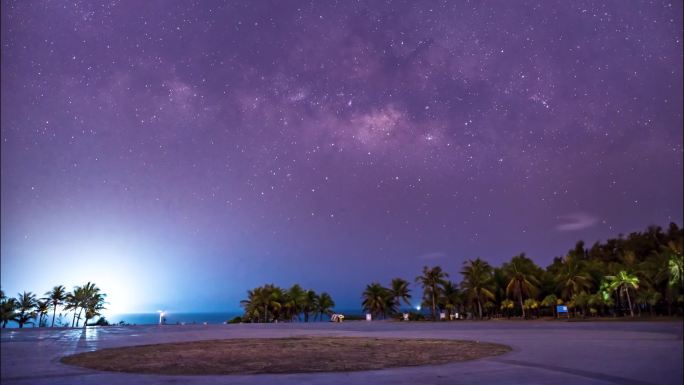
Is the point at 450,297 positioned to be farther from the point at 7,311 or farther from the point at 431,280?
the point at 7,311

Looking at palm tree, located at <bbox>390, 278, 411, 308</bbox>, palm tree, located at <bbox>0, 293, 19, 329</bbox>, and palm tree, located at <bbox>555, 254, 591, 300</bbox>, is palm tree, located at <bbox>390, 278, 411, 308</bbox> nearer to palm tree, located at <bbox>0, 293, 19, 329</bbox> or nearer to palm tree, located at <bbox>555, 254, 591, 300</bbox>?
palm tree, located at <bbox>555, 254, 591, 300</bbox>

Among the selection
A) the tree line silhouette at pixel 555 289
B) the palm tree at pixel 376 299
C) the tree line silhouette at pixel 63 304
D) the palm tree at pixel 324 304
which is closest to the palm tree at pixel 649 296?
the tree line silhouette at pixel 555 289

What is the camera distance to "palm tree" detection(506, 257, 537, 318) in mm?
70125

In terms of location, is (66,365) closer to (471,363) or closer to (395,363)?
(395,363)

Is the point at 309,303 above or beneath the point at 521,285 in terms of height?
beneath

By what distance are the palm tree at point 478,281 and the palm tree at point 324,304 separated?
26.9m

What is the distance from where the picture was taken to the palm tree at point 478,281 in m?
74.4

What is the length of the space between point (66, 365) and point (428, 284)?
67.9m

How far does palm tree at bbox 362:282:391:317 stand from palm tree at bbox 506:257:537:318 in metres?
23.8

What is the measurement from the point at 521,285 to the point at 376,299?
27.1 metres

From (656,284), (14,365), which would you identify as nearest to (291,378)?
(14,365)

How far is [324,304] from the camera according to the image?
90375mm

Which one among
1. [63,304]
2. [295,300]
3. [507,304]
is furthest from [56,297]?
[507,304]

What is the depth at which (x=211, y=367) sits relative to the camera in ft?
45.3
